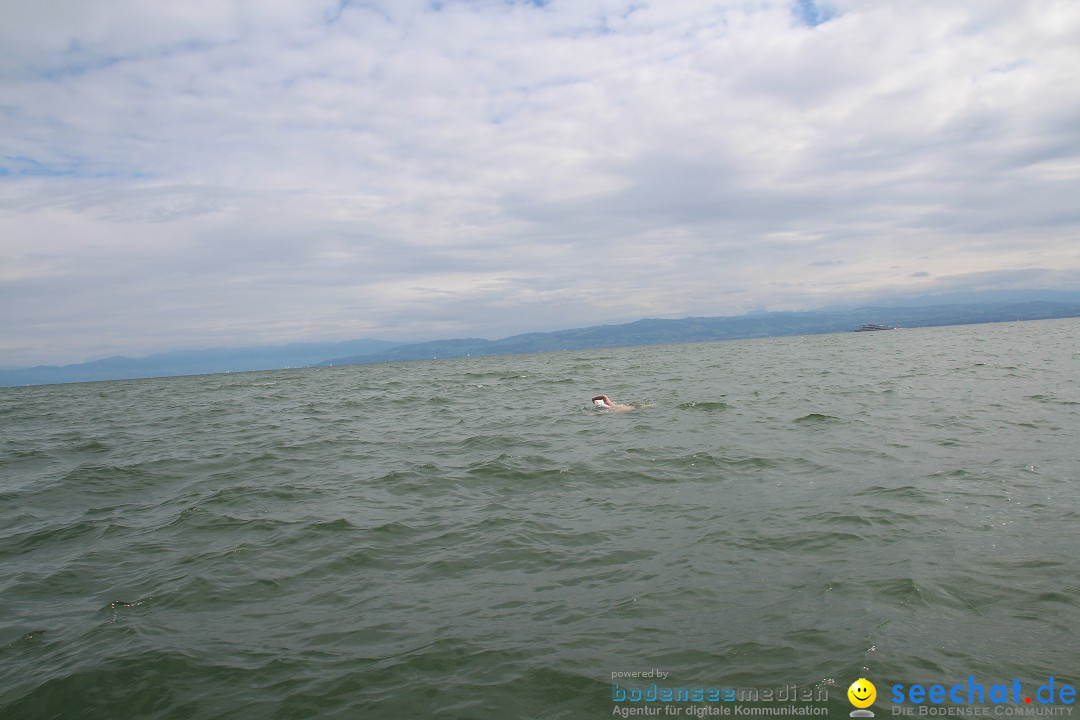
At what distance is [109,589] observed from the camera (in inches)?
271

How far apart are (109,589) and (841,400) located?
20.7 m

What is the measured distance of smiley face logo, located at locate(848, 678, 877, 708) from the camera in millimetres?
4016

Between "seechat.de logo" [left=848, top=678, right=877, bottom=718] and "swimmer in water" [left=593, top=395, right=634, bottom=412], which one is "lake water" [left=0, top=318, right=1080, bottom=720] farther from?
"swimmer in water" [left=593, top=395, right=634, bottom=412]

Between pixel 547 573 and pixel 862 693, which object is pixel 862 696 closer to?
pixel 862 693

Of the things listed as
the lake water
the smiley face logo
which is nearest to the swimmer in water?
the lake water

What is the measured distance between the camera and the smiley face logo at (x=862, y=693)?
4016mm

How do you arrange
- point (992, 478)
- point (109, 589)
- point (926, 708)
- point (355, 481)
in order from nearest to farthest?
point (926, 708), point (109, 589), point (992, 478), point (355, 481)

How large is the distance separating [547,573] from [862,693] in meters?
3.44

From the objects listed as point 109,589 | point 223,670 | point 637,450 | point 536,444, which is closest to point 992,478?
point 637,450

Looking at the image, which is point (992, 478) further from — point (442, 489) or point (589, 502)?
point (442, 489)

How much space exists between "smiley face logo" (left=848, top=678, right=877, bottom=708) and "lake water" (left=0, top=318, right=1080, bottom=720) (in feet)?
0.26

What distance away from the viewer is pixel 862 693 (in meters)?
4.09

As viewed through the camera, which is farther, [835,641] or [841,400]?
[841,400]

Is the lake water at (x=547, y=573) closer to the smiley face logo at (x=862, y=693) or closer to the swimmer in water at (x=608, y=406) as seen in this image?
the smiley face logo at (x=862, y=693)
